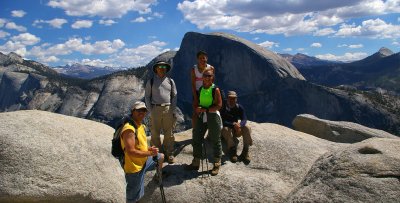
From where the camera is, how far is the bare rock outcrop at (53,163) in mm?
12430

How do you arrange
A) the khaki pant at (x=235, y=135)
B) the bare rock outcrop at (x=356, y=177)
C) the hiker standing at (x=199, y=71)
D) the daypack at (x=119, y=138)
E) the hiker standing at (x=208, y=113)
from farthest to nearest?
1. the khaki pant at (x=235, y=135)
2. the hiker standing at (x=199, y=71)
3. the hiker standing at (x=208, y=113)
4. the bare rock outcrop at (x=356, y=177)
5. the daypack at (x=119, y=138)

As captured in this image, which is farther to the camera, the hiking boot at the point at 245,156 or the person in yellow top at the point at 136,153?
the hiking boot at the point at 245,156

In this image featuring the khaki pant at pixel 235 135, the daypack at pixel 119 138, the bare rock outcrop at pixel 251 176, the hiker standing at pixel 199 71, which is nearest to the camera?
the daypack at pixel 119 138

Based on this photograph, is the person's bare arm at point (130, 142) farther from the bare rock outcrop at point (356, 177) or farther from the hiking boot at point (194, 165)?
→ the hiking boot at point (194, 165)

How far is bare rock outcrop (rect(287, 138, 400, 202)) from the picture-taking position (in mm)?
9445

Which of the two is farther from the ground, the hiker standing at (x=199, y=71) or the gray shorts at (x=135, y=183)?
the hiker standing at (x=199, y=71)

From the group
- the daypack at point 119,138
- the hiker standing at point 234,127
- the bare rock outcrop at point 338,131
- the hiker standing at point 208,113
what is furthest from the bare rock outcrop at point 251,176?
the daypack at point 119,138

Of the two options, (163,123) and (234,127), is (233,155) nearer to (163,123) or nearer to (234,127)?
(234,127)

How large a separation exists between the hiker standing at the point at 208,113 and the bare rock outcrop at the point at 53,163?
11.7 ft

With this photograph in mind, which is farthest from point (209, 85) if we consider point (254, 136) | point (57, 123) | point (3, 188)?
point (3, 188)

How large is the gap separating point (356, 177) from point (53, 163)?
9359 millimetres

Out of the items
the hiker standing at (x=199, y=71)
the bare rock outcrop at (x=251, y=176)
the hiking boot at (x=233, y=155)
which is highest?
the hiker standing at (x=199, y=71)

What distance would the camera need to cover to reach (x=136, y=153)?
873 cm

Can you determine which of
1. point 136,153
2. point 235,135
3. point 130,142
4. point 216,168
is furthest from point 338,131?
point 130,142
